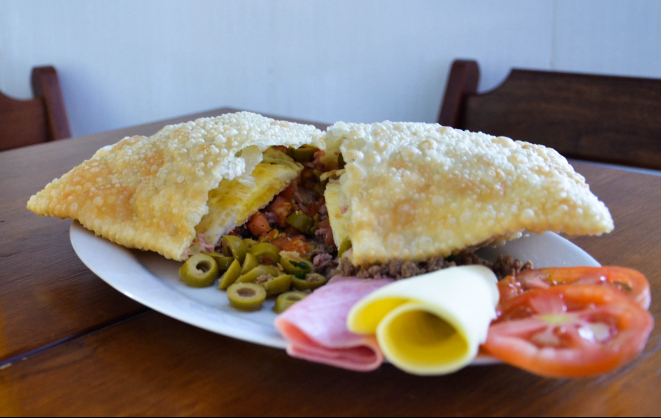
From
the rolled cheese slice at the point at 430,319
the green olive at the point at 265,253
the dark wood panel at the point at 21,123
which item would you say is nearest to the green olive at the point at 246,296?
the green olive at the point at 265,253

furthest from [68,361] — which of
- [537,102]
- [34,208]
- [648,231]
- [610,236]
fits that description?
[537,102]

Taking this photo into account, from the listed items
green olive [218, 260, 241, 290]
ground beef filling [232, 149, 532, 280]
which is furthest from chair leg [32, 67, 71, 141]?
green olive [218, 260, 241, 290]

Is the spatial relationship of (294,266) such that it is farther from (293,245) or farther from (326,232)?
(326,232)

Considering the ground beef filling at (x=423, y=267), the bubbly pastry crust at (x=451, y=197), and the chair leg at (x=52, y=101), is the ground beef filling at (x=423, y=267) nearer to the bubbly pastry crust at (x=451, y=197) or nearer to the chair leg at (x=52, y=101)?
the bubbly pastry crust at (x=451, y=197)

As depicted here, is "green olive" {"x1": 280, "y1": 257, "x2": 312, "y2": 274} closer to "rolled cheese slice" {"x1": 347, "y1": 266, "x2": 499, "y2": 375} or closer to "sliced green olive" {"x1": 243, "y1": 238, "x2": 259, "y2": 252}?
"sliced green olive" {"x1": 243, "y1": 238, "x2": 259, "y2": 252}

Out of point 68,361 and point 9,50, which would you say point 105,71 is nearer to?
point 9,50

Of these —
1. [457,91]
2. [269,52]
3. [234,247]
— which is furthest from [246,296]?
[269,52]
